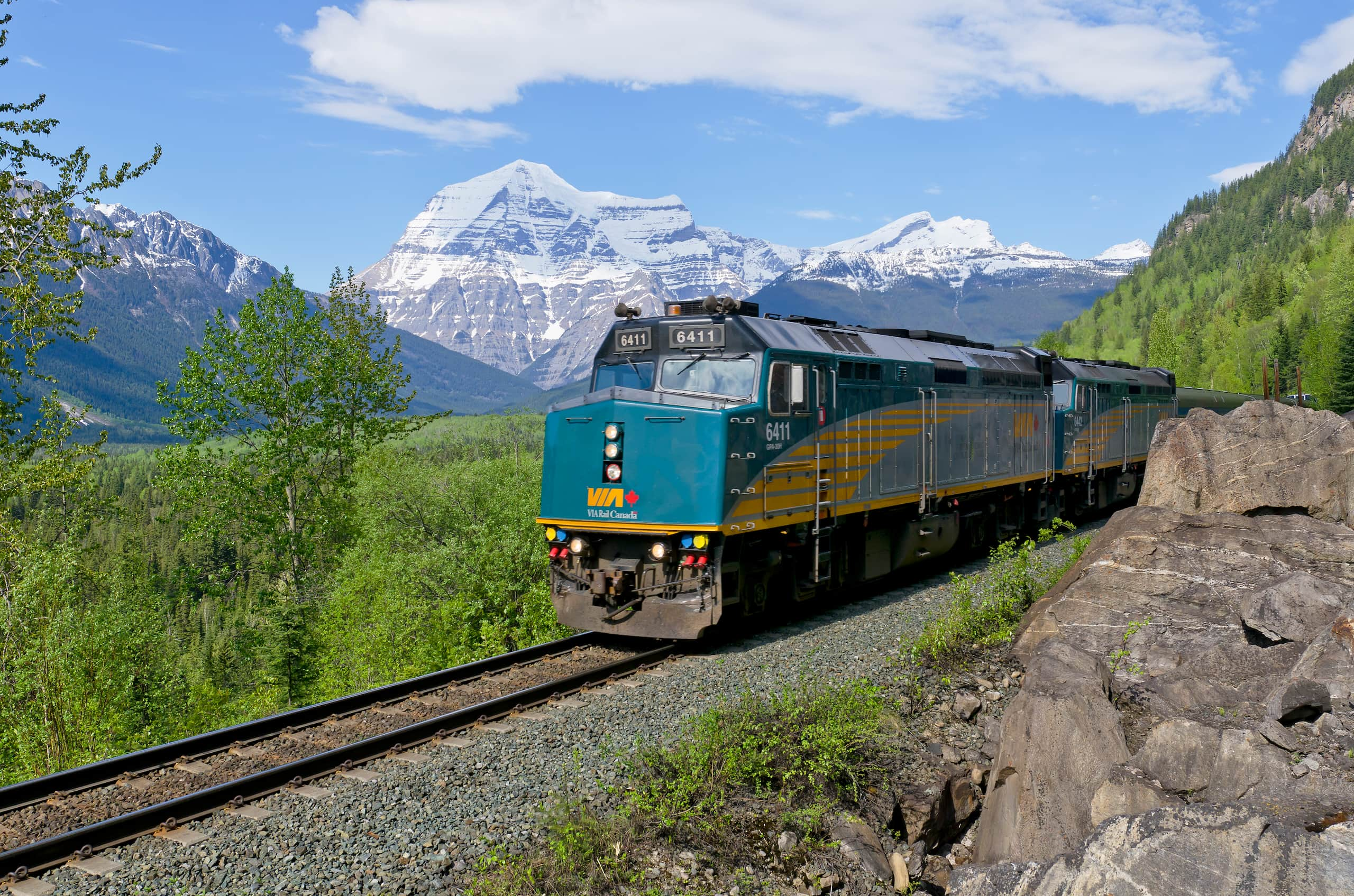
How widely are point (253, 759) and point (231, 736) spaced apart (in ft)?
2.44

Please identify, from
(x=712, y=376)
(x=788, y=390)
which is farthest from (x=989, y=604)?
(x=712, y=376)

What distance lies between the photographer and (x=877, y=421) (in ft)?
52.4

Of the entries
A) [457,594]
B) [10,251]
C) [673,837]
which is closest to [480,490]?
[457,594]

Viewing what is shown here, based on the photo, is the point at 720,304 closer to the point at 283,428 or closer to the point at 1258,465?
the point at 1258,465

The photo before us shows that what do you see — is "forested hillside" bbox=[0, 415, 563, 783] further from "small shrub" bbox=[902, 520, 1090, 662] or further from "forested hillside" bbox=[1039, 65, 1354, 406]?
"forested hillside" bbox=[1039, 65, 1354, 406]

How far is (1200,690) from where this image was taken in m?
9.16

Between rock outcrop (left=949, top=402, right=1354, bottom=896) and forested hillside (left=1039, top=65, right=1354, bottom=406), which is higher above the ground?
forested hillside (left=1039, top=65, right=1354, bottom=406)

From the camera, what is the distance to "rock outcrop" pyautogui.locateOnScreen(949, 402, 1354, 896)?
495cm

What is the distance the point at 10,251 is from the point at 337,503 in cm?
1815

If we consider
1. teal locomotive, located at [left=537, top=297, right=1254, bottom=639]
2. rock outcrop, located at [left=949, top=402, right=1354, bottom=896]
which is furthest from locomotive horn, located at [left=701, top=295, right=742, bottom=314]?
rock outcrop, located at [left=949, top=402, right=1354, bottom=896]

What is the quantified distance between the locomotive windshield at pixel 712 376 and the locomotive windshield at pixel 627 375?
0.28 metres

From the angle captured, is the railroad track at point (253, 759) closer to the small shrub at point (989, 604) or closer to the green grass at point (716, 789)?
the green grass at point (716, 789)

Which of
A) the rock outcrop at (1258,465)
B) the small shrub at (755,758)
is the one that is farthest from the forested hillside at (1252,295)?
the small shrub at (755,758)

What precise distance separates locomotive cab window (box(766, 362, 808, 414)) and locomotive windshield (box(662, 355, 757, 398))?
1.09 feet
